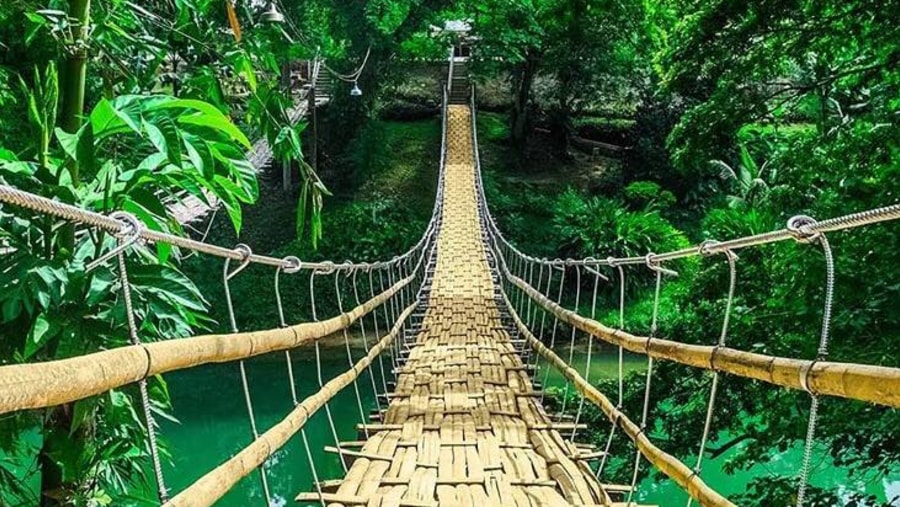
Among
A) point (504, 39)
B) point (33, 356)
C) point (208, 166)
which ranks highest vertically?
point (504, 39)

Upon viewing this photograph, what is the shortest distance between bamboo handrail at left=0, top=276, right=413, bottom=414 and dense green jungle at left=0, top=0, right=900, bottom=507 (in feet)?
0.54

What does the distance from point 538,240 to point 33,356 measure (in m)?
8.46

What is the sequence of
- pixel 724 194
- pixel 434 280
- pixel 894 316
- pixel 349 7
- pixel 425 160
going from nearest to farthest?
1. pixel 894 316
2. pixel 434 280
3. pixel 349 7
4. pixel 724 194
5. pixel 425 160

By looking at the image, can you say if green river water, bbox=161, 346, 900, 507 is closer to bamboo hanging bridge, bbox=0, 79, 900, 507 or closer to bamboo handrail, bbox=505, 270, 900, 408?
bamboo hanging bridge, bbox=0, 79, 900, 507

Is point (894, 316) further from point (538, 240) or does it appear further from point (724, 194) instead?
point (724, 194)

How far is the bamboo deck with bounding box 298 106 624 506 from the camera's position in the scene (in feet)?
5.68

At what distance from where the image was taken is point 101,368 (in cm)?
69

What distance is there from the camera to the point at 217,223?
10.7 metres

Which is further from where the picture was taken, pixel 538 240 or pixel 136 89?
pixel 538 240

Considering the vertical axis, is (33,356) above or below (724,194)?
below

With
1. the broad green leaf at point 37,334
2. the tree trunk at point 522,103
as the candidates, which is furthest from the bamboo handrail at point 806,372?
the tree trunk at point 522,103

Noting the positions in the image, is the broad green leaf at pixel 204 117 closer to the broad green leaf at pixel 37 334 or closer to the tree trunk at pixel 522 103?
the broad green leaf at pixel 37 334

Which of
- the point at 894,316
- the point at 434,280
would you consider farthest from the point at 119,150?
the point at 434,280

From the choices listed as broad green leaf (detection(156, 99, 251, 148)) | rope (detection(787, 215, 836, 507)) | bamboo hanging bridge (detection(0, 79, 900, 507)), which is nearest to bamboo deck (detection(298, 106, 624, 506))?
bamboo hanging bridge (detection(0, 79, 900, 507))
